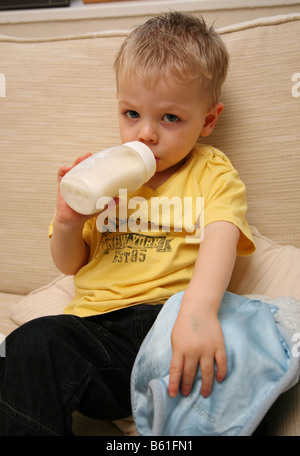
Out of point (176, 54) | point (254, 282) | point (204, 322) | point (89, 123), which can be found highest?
point (176, 54)

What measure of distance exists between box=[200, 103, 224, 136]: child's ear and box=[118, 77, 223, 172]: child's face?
0.10 ft

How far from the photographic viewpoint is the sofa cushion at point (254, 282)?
2.62 ft

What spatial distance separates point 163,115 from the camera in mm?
748

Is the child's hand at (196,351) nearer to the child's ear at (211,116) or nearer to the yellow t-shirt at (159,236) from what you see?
the yellow t-shirt at (159,236)

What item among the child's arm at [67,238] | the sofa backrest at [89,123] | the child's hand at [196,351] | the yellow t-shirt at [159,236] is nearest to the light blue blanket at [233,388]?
the child's hand at [196,351]

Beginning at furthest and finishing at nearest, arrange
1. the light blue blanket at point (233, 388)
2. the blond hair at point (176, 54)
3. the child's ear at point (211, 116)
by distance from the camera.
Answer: the child's ear at point (211, 116) → the blond hair at point (176, 54) → the light blue blanket at point (233, 388)

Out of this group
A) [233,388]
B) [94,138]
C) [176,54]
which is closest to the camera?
[233,388]

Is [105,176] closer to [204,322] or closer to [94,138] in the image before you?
[204,322]

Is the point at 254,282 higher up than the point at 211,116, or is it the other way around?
the point at 211,116

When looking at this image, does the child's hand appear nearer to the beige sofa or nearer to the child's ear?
the beige sofa

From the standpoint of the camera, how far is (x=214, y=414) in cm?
54

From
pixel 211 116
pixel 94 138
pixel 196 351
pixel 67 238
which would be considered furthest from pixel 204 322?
pixel 94 138

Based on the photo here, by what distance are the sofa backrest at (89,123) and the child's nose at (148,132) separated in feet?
0.80

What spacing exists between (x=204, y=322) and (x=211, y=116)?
0.44m
